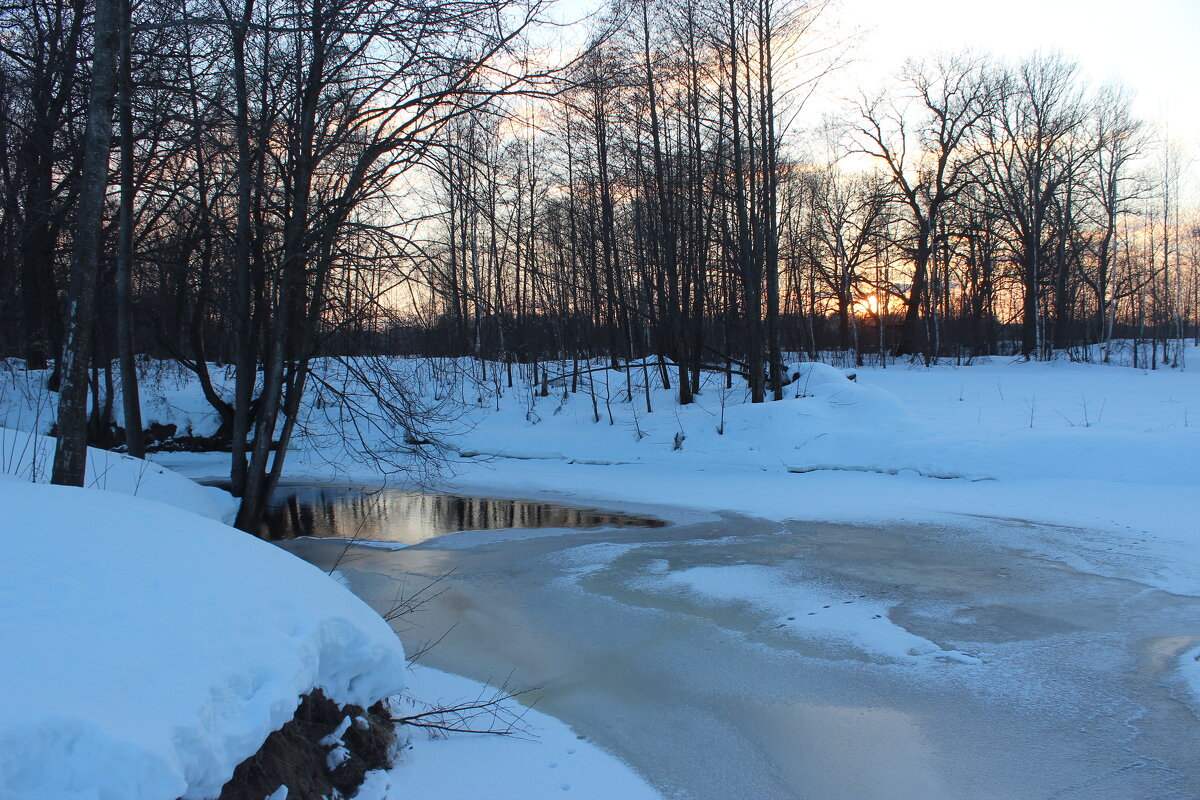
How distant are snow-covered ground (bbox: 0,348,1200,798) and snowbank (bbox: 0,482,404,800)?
96 centimetres

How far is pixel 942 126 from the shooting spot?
30078 millimetres

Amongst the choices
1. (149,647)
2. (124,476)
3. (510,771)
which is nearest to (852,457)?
(510,771)

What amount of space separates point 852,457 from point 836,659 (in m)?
8.98

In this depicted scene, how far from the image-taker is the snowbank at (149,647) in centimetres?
207

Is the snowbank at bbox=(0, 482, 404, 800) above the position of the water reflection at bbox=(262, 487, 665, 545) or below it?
above

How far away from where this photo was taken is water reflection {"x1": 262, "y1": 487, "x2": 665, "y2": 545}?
1101 cm

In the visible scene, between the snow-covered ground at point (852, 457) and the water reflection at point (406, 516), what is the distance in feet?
2.76

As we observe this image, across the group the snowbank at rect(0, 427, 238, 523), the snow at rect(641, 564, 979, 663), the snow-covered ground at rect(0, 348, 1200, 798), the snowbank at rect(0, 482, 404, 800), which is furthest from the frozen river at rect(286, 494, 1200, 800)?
the snowbank at rect(0, 427, 238, 523)

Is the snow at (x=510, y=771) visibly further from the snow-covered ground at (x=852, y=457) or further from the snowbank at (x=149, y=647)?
the snowbank at (x=149, y=647)

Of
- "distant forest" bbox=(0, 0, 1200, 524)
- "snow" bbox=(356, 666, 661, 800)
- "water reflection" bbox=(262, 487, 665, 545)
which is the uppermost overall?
"distant forest" bbox=(0, 0, 1200, 524)

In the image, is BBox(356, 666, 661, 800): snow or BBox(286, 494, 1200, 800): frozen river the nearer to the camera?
BBox(356, 666, 661, 800): snow

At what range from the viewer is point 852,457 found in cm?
1394

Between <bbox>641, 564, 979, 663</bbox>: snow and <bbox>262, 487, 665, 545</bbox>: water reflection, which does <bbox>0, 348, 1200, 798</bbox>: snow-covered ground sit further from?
<bbox>262, 487, 665, 545</bbox>: water reflection

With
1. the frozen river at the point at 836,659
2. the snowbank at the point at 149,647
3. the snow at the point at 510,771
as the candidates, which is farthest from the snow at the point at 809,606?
the snowbank at the point at 149,647
